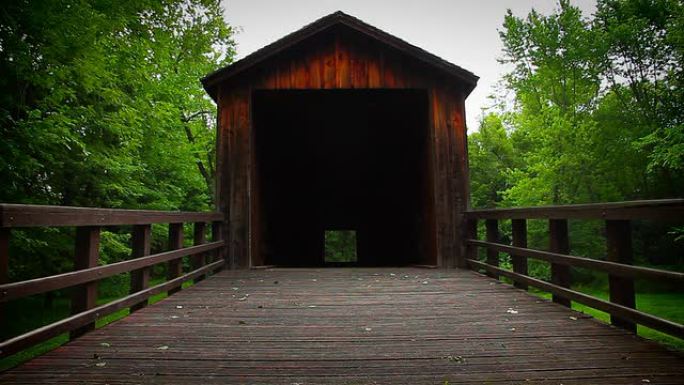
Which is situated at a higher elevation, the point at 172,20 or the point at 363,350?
the point at 172,20

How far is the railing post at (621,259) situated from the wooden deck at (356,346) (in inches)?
6.5

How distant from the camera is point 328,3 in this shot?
9925 cm

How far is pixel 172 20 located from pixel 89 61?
8701 mm

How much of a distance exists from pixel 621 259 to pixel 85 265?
13.6 ft

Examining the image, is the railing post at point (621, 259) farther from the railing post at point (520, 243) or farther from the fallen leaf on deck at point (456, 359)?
the railing post at point (520, 243)

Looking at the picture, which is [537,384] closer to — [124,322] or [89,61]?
[124,322]

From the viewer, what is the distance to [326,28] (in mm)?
6770

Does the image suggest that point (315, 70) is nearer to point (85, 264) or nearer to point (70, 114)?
point (70, 114)

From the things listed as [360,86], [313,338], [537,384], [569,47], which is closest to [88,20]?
[360,86]

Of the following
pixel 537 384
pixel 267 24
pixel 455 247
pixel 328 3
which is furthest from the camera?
pixel 267 24

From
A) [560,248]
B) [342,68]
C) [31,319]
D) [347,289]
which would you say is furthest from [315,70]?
[31,319]

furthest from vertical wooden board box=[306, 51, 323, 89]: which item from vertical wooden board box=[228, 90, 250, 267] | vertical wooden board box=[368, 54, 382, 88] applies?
vertical wooden board box=[228, 90, 250, 267]

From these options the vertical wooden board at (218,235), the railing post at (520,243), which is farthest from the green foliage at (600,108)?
the vertical wooden board at (218,235)

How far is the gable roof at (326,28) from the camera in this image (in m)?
6.57
